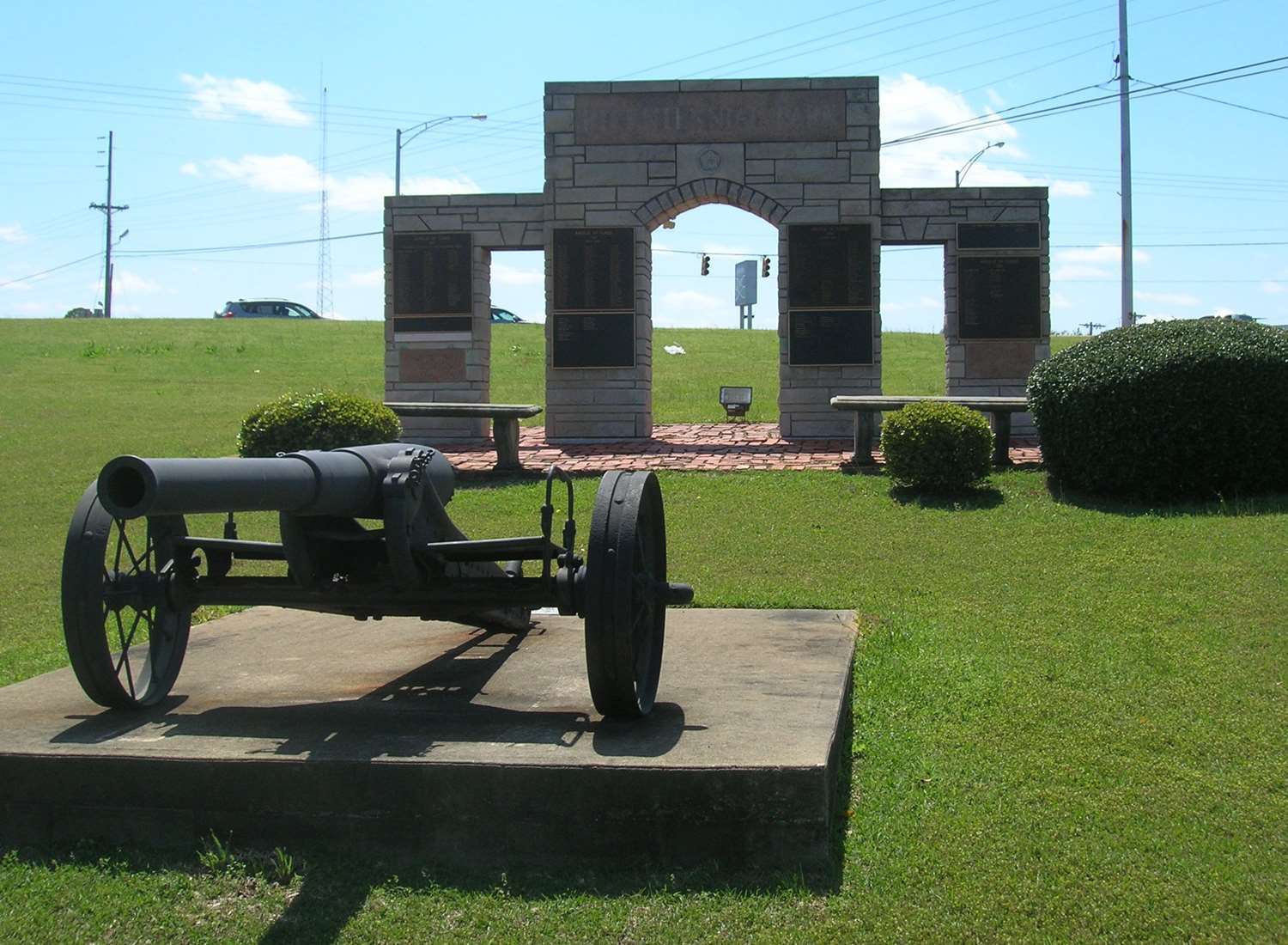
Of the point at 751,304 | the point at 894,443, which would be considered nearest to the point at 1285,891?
the point at 894,443

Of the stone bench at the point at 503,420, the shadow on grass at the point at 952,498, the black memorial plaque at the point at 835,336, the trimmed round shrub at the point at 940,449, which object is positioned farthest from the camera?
the black memorial plaque at the point at 835,336

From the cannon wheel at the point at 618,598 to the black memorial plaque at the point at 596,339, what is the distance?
41.4 feet

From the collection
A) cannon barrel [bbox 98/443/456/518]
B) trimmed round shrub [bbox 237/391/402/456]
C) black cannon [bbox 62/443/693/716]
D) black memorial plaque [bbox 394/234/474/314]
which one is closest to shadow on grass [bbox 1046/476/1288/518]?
trimmed round shrub [bbox 237/391/402/456]

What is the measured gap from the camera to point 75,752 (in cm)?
452

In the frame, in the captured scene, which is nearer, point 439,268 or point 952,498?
point 952,498

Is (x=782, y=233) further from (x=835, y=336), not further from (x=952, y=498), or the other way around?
(x=952, y=498)

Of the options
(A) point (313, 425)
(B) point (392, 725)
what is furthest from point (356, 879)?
(A) point (313, 425)

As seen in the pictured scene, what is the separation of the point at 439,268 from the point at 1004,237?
25.0ft

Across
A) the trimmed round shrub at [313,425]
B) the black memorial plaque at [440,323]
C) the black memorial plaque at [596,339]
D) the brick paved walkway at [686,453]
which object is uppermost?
the black memorial plaque at [440,323]

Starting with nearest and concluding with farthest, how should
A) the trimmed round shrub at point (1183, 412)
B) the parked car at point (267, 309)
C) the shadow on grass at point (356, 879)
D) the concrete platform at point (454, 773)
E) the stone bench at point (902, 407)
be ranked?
the shadow on grass at point (356, 879) < the concrete platform at point (454, 773) < the trimmed round shrub at point (1183, 412) < the stone bench at point (902, 407) < the parked car at point (267, 309)

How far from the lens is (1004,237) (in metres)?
17.2

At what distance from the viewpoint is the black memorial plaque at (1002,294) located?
17203 mm

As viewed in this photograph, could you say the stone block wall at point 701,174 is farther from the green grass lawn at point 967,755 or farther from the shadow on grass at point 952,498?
the green grass lawn at point 967,755

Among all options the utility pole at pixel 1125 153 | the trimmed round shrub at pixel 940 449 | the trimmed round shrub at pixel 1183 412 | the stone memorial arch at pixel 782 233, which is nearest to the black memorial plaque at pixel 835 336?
the stone memorial arch at pixel 782 233
